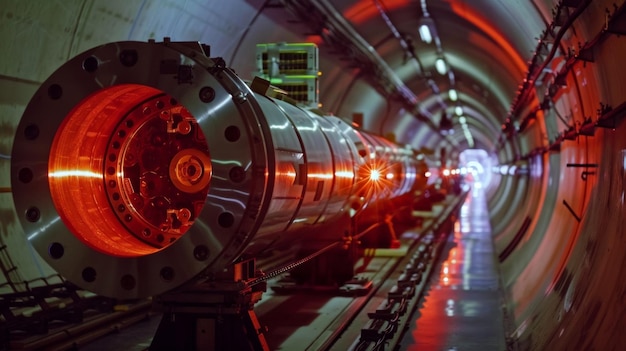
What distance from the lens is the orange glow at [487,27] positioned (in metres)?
15.7

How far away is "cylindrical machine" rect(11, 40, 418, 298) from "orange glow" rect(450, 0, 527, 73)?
9228 mm

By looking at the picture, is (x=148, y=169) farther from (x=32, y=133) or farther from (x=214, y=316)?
(x=214, y=316)

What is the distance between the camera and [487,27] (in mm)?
16344

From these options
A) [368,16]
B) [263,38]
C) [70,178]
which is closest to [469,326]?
[70,178]

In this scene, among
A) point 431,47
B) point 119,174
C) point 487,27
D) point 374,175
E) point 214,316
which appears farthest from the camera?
point 431,47

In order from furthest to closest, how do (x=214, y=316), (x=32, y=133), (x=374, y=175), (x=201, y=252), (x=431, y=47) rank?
(x=431, y=47) → (x=374, y=175) → (x=214, y=316) → (x=32, y=133) → (x=201, y=252)

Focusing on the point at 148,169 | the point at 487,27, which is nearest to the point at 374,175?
the point at 487,27

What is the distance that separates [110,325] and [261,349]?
12.3 feet

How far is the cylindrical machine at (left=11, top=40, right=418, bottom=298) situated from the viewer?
6.04m

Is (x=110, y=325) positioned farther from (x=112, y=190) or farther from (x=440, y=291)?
(x=440, y=291)

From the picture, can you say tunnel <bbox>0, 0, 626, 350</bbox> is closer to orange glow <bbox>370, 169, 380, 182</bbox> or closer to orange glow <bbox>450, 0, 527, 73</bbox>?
orange glow <bbox>450, 0, 527, 73</bbox>

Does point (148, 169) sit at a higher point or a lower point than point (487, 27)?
lower

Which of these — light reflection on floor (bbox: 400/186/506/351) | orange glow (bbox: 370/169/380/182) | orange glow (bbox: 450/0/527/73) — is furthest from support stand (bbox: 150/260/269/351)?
orange glow (bbox: 450/0/527/73)

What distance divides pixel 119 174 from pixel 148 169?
229 millimetres
